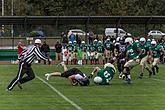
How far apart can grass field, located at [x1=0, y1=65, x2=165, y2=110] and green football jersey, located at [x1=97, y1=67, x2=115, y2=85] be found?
32cm

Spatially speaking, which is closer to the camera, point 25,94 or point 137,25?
point 25,94

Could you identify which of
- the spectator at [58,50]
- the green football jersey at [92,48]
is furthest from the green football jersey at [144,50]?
the spectator at [58,50]

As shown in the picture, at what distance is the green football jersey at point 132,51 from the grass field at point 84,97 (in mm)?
1203

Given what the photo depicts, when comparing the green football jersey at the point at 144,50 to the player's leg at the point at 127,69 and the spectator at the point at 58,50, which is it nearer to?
the player's leg at the point at 127,69

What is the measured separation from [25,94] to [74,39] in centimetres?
2626

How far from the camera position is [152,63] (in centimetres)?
2958

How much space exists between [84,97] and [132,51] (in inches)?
247

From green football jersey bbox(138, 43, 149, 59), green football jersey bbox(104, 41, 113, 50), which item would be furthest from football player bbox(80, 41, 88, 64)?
green football jersey bbox(138, 43, 149, 59)

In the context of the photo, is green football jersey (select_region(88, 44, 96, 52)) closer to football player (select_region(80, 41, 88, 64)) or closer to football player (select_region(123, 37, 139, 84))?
football player (select_region(80, 41, 88, 64))

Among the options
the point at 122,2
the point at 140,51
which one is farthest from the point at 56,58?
the point at 122,2

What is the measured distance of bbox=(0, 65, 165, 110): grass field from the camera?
1602cm

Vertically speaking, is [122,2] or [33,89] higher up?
[122,2]

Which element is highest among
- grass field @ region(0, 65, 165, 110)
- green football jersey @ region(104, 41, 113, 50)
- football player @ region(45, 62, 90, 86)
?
green football jersey @ region(104, 41, 113, 50)

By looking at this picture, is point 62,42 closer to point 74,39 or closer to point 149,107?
point 74,39
